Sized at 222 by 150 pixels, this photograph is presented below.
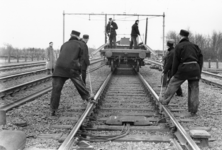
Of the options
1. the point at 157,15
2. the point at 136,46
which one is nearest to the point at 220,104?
the point at 136,46

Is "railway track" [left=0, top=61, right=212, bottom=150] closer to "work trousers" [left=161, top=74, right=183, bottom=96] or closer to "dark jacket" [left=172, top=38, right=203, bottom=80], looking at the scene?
"dark jacket" [left=172, top=38, right=203, bottom=80]

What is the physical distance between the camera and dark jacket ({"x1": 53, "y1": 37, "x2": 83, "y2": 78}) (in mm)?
6141

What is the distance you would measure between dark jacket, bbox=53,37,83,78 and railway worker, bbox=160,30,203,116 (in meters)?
2.13

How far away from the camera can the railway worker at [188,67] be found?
6.21m

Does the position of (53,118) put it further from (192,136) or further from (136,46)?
(136,46)

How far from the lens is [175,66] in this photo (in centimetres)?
641

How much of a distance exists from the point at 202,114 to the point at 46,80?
→ 849 centimetres

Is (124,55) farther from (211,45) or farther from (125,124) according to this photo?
(211,45)

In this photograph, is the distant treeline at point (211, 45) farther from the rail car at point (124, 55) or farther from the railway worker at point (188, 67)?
the railway worker at point (188, 67)

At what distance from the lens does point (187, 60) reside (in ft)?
20.4

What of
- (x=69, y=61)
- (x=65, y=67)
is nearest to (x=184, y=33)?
(x=69, y=61)

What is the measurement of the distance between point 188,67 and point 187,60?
0.16 m

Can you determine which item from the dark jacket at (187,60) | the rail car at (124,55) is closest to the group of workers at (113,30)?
the rail car at (124,55)

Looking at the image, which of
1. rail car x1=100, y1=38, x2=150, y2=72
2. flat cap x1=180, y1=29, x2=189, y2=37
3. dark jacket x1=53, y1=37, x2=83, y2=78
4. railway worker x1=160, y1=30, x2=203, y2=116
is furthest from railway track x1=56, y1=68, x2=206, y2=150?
rail car x1=100, y1=38, x2=150, y2=72
